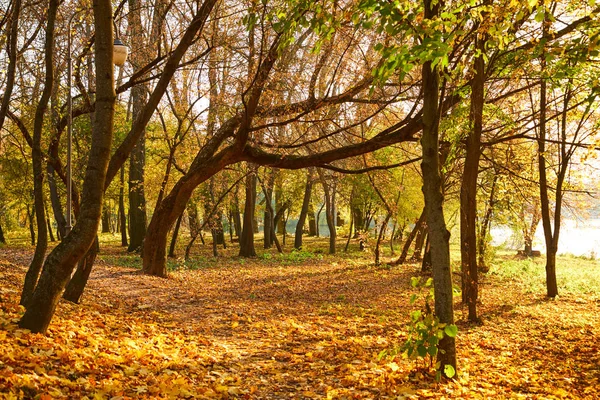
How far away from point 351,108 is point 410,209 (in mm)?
12306

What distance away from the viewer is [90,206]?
16.1ft

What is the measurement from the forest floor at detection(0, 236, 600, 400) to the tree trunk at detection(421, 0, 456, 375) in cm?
72

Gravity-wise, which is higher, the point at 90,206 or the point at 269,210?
the point at 269,210

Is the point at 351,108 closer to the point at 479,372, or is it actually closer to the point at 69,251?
the point at 479,372

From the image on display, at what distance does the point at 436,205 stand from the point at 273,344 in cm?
334

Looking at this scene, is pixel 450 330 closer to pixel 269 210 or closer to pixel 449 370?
pixel 449 370

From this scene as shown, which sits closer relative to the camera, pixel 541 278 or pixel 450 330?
pixel 450 330

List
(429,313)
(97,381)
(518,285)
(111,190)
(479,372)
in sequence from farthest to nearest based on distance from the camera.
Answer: (111,190) → (518,285) → (479,372) → (429,313) → (97,381)

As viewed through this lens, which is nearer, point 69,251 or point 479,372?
point 69,251

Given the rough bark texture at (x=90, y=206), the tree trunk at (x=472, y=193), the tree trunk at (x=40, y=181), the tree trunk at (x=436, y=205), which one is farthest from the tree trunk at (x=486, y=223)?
the tree trunk at (x=40, y=181)

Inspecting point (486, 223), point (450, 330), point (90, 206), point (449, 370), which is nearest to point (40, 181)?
point (90, 206)

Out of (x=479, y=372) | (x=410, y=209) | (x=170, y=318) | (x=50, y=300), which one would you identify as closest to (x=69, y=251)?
(x=50, y=300)

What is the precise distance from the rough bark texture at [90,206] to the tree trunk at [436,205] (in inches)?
135

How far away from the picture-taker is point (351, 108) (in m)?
11.7
